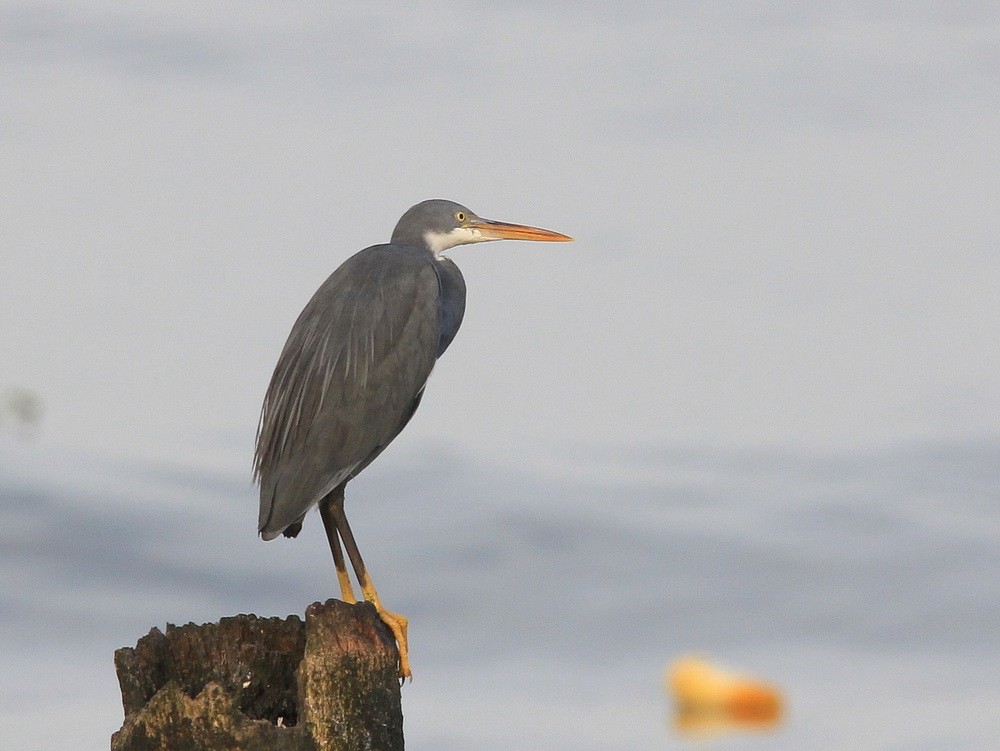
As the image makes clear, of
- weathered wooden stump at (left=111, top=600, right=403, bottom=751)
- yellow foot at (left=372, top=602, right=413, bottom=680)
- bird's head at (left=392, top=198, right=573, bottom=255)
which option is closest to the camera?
weathered wooden stump at (left=111, top=600, right=403, bottom=751)

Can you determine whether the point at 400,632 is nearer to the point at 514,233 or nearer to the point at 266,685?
the point at 266,685

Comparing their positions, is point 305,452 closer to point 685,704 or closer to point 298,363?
point 298,363

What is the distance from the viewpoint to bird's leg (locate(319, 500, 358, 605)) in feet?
25.1

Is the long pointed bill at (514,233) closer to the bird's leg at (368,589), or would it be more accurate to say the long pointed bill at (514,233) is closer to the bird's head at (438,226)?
the bird's head at (438,226)

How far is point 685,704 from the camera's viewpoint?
295 centimetres

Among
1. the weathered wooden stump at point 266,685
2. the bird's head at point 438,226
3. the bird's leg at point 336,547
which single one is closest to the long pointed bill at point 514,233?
the bird's head at point 438,226

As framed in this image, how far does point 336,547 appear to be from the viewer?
786 cm

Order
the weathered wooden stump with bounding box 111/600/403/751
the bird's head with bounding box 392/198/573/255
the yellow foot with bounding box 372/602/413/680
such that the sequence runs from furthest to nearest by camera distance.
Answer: the bird's head with bounding box 392/198/573/255, the yellow foot with bounding box 372/602/413/680, the weathered wooden stump with bounding box 111/600/403/751

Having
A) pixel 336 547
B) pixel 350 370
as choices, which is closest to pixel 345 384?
pixel 350 370

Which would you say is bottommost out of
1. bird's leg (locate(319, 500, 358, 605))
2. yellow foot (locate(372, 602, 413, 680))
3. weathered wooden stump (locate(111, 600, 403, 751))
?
weathered wooden stump (locate(111, 600, 403, 751))

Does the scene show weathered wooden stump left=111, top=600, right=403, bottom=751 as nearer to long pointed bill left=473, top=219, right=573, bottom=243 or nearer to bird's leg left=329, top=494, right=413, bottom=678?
bird's leg left=329, top=494, right=413, bottom=678

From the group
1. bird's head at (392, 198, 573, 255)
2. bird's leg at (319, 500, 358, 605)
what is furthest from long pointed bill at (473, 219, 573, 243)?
bird's leg at (319, 500, 358, 605)

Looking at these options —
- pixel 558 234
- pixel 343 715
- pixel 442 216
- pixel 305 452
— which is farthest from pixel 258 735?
pixel 558 234

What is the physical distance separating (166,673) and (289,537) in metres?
2.16
